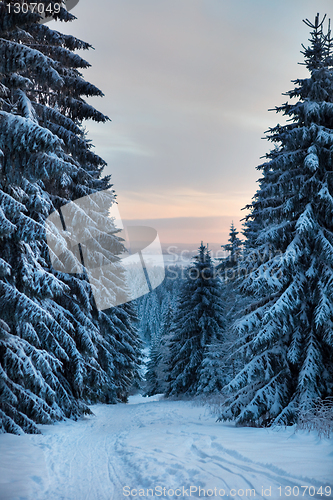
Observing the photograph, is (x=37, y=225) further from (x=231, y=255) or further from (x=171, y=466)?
(x=231, y=255)

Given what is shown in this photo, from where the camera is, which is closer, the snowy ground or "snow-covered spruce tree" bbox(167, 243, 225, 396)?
the snowy ground

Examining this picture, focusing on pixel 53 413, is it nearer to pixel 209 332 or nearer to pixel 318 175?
pixel 318 175

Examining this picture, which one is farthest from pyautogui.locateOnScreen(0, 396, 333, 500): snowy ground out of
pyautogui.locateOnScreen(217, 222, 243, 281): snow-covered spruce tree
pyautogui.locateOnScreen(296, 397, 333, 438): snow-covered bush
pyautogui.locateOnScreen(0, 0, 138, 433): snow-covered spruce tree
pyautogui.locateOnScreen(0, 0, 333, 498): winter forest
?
pyautogui.locateOnScreen(217, 222, 243, 281): snow-covered spruce tree

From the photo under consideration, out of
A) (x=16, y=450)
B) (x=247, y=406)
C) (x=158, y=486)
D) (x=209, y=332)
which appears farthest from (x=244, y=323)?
(x=209, y=332)

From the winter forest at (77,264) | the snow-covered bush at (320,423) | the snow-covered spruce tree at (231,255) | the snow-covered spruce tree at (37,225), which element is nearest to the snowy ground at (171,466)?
the snow-covered bush at (320,423)

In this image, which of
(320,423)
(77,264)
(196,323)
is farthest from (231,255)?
(320,423)

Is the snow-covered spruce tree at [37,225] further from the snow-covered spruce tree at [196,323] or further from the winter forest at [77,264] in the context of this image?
the snow-covered spruce tree at [196,323]

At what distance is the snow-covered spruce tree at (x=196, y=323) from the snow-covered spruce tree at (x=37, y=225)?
11.0m

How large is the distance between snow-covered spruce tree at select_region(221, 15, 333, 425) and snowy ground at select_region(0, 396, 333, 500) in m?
1.44

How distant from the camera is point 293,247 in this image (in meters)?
9.27

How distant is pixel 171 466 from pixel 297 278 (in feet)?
20.4

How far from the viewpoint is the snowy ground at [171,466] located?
437cm

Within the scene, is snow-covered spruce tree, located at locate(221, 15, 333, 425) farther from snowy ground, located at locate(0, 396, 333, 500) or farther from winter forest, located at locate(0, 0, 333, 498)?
snowy ground, located at locate(0, 396, 333, 500)

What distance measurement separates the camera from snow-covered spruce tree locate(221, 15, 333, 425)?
29.0ft
